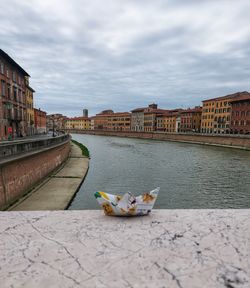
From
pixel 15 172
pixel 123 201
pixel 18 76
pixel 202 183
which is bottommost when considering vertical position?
pixel 202 183

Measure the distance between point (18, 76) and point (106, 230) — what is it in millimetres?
40269

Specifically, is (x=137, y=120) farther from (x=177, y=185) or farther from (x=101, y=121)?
(x=177, y=185)

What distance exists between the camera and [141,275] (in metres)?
2.00

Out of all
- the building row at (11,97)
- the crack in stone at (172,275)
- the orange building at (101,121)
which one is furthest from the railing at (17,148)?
the orange building at (101,121)

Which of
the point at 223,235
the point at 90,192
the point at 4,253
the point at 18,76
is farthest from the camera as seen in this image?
the point at 18,76

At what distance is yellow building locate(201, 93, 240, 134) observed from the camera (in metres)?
72.9

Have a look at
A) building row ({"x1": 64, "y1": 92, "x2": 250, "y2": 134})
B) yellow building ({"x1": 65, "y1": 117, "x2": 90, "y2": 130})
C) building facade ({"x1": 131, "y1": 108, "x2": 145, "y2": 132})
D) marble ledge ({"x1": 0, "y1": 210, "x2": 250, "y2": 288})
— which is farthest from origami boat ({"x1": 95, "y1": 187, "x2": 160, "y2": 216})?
yellow building ({"x1": 65, "y1": 117, "x2": 90, "y2": 130})

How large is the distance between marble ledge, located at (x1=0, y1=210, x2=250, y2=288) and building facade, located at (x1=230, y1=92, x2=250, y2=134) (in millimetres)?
69003

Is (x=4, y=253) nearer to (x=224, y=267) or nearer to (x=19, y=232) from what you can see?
(x=19, y=232)

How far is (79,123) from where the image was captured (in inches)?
6280

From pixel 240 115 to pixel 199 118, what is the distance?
23.2 m

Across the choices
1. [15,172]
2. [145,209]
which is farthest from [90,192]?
[145,209]

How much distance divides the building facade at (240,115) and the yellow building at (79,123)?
101623 millimetres

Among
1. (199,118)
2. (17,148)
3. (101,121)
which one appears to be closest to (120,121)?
(101,121)
